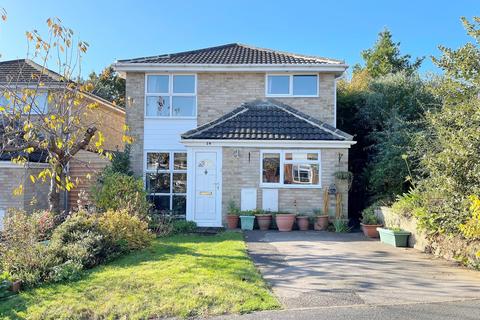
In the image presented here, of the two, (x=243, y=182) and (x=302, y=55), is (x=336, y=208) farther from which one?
(x=302, y=55)

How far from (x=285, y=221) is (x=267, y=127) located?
11.7 feet

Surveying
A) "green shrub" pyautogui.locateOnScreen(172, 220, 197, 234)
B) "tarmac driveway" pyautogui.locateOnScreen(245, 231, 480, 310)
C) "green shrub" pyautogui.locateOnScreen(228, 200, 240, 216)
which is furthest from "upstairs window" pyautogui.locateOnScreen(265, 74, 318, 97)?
"tarmac driveway" pyautogui.locateOnScreen(245, 231, 480, 310)

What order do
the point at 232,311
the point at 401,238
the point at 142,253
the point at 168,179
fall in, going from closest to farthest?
the point at 232,311 → the point at 142,253 → the point at 401,238 → the point at 168,179

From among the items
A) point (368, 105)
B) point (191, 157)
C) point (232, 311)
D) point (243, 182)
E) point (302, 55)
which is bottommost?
point (232, 311)

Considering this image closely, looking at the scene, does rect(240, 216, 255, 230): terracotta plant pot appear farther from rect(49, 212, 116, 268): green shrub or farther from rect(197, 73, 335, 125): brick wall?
rect(49, 212, 116, 268): green shrub

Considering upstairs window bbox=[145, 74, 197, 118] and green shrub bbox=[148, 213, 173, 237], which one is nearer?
green shrub bbox=[148, 213, 173, 237]

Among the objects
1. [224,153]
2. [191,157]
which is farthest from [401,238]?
[191,157]

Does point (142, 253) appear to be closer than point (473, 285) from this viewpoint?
No

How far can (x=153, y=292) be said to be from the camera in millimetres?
5668

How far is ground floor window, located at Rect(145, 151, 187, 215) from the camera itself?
15.0m

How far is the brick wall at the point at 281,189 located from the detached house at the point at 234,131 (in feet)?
0.12

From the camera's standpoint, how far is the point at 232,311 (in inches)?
199

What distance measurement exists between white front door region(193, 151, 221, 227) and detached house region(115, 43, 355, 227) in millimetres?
35

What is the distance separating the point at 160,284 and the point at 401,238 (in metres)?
6.68
